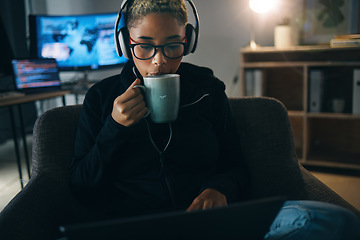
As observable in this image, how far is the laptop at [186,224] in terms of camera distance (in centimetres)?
47

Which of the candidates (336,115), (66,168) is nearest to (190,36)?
(66,168)

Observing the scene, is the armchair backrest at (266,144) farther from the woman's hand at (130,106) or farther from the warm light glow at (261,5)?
the warm light glow at (261,5)

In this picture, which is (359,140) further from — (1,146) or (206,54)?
(1,146)

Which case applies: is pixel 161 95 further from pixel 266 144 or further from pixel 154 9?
pixel 266 144

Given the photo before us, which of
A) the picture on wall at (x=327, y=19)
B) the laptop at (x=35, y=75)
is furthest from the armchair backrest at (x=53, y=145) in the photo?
the picture on wall at (x=327, y=19)

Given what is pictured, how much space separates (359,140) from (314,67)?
73 cm

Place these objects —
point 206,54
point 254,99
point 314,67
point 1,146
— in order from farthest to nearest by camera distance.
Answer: point 1,146 → point 206,54 → point 314,67 → point 254,99

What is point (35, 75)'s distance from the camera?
2.31 m

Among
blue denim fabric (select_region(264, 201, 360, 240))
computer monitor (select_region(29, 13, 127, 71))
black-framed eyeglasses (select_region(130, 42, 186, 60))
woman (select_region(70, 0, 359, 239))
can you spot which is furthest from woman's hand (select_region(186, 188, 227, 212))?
computer monitor (select_region(29, 13, 127, 71))

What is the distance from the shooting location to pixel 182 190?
90cm

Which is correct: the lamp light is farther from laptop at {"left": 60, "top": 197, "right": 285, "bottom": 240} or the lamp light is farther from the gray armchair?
laptop at {"left": 60, "top": 197, "right": 285, "bottom": 240}

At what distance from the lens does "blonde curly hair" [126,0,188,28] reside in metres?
0.86

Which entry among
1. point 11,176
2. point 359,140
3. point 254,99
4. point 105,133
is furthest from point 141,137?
point 359,140

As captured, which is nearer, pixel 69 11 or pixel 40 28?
pixel 40 28
